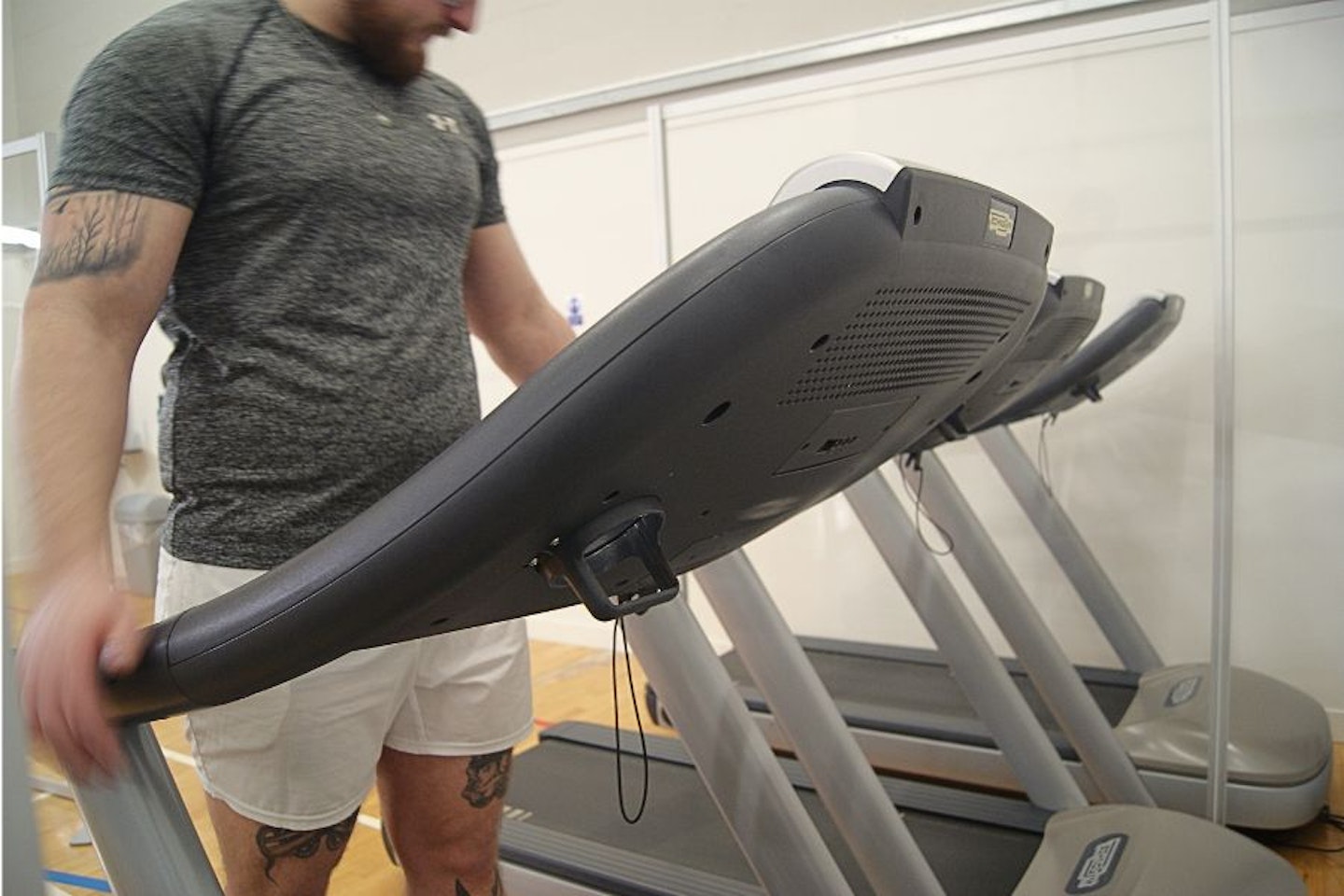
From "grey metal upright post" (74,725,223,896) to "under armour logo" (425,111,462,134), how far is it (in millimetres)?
715

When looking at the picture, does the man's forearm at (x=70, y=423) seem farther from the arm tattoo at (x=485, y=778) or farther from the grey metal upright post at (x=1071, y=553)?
the grey metal upright post at (x=1071, y=553)

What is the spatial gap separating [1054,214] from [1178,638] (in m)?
1.30

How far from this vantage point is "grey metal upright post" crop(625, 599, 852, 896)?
1.23 meters

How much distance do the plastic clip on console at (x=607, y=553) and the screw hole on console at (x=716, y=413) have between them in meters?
0.07

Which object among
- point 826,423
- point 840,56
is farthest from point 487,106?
point 826,423

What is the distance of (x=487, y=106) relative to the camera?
11.3 feet

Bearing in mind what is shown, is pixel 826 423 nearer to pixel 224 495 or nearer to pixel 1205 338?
pixel 224 495

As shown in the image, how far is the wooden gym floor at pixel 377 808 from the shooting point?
16.6 inches

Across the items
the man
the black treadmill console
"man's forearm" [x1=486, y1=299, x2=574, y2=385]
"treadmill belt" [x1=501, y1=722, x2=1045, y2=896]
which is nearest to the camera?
the black treadmill console

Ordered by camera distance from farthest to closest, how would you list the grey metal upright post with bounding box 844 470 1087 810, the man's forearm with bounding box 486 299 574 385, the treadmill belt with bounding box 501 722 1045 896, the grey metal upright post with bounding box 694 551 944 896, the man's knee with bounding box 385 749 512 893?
the grey metal upright post with bounding box 844 470 1087 810
the treadmill belt with bounding box 501 722 1045 896
the grey metal upright post with bounding box 694 551 944 896
the man's forearm with bounding box 486 299 574 385
the man's knee with bounding box 385 749 512 893

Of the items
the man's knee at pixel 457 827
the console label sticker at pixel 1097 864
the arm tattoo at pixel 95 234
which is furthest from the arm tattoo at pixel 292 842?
the console label sticker at pixel 1097 864

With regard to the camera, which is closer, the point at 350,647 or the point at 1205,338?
the point at 350,647

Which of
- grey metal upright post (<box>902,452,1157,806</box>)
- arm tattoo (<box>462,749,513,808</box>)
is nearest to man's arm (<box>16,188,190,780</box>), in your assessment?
arm tattoo (<box>462,749,513,808</box>)

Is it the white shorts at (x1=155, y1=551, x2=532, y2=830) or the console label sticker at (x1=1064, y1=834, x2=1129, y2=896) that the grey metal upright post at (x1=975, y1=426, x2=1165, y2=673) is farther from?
the white shorts at (x1=155, y1=551, x2=532, y2=830)
